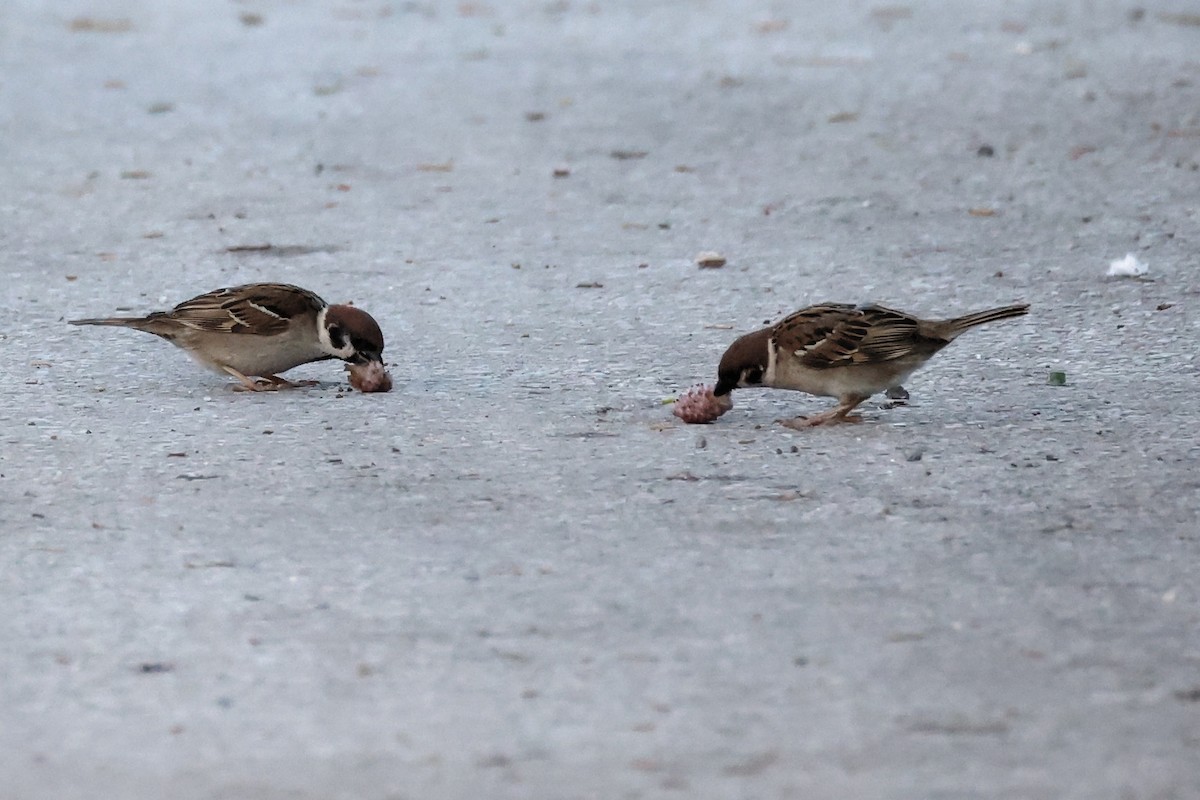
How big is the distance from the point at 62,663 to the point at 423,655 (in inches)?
33.9

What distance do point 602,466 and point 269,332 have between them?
5.42 ft

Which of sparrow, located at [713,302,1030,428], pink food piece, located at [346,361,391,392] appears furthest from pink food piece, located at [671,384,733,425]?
pink food piece, located at [346,361,391,392]

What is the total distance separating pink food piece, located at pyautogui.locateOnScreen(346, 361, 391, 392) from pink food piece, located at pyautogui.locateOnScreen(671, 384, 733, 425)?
1173 millimetres

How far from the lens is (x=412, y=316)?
28.3 feet

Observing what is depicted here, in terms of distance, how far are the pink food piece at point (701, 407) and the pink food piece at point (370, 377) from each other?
117cm

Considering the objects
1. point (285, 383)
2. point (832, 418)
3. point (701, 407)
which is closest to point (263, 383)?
point (285, 383)

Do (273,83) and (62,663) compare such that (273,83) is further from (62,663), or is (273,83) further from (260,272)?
(62,663)

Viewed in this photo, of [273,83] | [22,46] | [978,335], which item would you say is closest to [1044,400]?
[978,335]

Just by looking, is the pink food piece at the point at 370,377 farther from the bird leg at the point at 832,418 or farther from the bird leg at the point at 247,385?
the bird leg at the point at 832,418

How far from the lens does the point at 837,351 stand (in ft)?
A: 21.6

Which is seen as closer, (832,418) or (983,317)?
(983,317)

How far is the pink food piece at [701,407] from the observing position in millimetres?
6723

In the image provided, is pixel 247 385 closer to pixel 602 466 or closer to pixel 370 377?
pixel 370 377

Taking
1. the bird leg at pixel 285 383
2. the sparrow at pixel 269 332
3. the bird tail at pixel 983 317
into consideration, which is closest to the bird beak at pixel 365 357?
the sparrow at pixel 269 332
